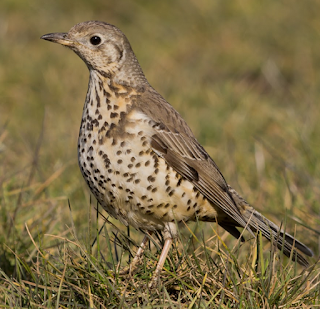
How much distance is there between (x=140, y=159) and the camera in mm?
3904

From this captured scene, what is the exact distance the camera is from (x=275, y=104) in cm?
838

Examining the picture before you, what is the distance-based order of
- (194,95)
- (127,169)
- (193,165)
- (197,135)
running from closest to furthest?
(127,169) < (193,165) < (197,135) < (194,95)

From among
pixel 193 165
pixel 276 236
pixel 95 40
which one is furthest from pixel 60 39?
pixel 276 236

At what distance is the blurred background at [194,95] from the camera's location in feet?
17.6

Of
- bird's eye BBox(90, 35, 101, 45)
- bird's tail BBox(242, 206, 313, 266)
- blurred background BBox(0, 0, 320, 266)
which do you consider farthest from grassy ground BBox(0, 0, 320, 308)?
bird's eye BBox(90, 35, 101, 45)

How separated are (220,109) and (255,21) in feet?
9.53

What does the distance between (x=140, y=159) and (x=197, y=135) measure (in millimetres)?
3604

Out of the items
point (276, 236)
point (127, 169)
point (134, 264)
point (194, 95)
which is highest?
point (194, 95)

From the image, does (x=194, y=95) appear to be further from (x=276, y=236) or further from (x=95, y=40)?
(x=276, y=236)

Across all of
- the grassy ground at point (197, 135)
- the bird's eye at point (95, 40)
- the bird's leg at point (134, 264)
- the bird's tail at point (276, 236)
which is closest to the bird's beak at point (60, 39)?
the bird's eye at point (95, 40)

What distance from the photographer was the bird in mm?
3885

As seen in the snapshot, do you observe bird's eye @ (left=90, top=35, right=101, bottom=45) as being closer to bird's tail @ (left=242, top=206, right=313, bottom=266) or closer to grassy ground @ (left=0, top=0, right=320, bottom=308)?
grassy ground @ (left=0, top=0, right=320, bottom=308)

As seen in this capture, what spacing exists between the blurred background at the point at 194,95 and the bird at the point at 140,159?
68cm

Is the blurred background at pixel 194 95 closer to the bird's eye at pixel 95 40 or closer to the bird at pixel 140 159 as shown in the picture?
the bird at pixel 140 159
